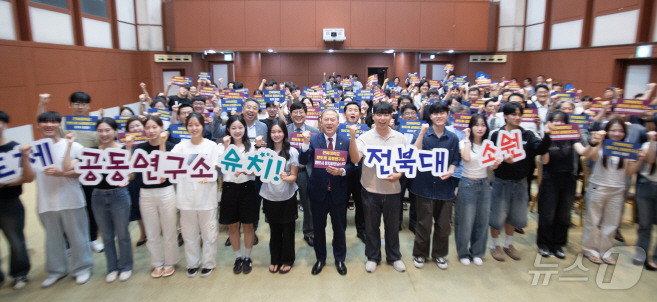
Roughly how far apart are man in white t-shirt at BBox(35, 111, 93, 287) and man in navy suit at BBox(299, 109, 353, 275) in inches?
82.5

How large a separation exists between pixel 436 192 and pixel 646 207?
2.04 metres

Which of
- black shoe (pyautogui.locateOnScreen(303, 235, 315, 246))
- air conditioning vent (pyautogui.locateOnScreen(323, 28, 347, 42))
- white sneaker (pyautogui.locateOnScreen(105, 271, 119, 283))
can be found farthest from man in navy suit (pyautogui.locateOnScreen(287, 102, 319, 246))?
air conditioning vent (pyautogui.locateOnScreen(323, 28, 347, 42))

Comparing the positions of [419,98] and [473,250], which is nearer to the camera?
[473,250]

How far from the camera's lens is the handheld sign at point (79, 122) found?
3.77m

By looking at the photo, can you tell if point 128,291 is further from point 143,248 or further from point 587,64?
point 587,64

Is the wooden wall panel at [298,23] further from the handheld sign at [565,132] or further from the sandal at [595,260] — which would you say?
the sandal at [595,260]

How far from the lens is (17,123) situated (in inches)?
291

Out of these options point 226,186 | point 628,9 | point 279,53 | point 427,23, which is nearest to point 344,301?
point 226,186

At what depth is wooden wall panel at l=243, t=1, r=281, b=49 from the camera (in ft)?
40.6

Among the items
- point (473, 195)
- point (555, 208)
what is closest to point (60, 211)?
point (473, 195)

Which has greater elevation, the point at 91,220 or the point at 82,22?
the point at 82,22

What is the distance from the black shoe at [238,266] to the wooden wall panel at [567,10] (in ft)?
36.4

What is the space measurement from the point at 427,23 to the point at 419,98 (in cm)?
657

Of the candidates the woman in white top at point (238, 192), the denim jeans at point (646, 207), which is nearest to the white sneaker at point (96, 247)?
the woman in white top at point (238, 192)
